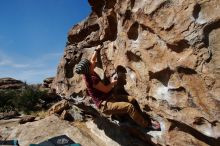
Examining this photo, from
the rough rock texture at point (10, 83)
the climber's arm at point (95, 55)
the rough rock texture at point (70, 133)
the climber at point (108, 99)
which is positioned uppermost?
the rough rock texture at point (10, 83)

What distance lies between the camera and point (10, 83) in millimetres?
41000

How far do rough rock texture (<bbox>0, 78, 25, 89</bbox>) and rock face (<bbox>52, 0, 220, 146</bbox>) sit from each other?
1316 inches

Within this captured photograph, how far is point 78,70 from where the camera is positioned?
7371mm

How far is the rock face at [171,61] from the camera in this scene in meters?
5.20

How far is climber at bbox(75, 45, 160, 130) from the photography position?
734cm

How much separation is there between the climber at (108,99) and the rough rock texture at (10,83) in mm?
33528

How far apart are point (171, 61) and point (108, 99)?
2.27m

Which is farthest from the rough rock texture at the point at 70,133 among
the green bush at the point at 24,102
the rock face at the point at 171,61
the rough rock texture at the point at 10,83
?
the rough rock texture at the point at 10,83

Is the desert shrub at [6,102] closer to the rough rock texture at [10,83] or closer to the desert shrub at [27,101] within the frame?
the desert shrub at [27,101]

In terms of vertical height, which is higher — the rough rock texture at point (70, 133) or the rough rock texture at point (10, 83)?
the rough rock texture at point (10, 83)

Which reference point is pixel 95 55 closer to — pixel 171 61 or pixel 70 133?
pixel 70 133

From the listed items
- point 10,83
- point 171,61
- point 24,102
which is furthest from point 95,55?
point 10,83

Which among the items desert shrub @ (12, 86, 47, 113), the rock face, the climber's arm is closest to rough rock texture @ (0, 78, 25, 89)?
desert shrub @ (12, 86, 47, 113)

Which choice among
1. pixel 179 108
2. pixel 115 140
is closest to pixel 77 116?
pixel 115 140
